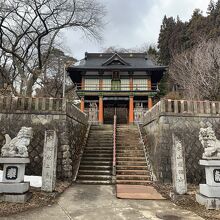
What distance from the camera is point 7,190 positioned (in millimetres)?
6191

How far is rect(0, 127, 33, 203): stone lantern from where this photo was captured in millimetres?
6141

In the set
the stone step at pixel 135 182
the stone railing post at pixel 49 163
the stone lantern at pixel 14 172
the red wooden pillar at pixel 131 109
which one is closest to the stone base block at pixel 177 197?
the stone step at pixel 135 182

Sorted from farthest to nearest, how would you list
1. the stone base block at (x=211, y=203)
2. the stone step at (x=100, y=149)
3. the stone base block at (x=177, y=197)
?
the stone step at (x=100, y=149), the stone base block at (x=177, y=197), the stone base block at (x=211, y=203)

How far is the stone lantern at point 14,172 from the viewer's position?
6141mm

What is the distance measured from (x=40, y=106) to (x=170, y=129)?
19.0 feet

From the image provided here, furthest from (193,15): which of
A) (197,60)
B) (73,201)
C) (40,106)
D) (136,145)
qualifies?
(73,201)

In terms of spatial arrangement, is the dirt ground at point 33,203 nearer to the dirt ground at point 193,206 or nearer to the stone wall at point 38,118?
the stone wall at point 38,118

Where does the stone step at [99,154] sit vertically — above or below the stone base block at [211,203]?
above

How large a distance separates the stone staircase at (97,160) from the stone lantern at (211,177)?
395 cm

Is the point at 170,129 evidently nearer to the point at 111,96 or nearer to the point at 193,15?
the point at 111,96

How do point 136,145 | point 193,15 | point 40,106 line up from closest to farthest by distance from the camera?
point 40,106 → point 136,145 → point 193,15

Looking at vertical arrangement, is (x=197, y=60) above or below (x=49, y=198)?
above

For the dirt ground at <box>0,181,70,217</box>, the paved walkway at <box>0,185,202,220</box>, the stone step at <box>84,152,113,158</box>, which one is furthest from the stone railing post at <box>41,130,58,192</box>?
the stone step at <box>84,152,113,158</box>

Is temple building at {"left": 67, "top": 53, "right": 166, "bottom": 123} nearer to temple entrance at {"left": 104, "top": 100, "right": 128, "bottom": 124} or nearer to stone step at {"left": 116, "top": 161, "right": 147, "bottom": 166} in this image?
temple entrance at {"left": 104, "top": 100, "right": 128, "bottom": 124}
